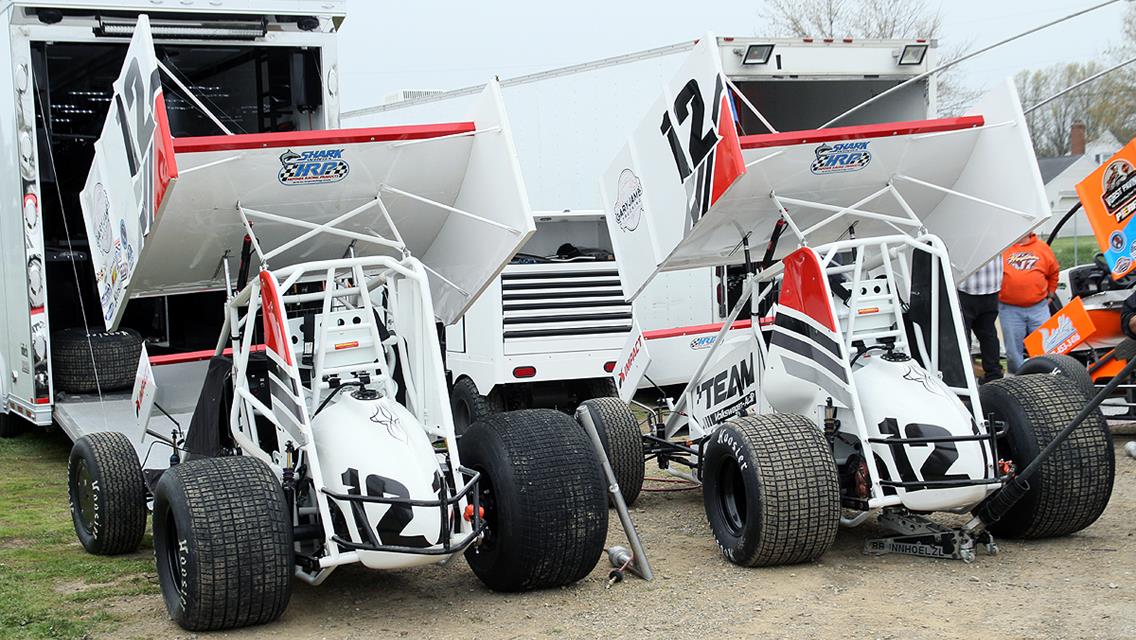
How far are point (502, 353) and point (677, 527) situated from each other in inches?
145

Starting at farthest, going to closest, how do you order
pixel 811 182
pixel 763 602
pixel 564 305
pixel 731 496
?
pixel 564 305
pixel 811 182
pixel 731 496
pixel 763 602

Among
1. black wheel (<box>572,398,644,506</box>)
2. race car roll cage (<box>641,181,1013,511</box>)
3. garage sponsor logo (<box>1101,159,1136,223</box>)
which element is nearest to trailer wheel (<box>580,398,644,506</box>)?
black wheel (<box>572,398,644,506</box>)

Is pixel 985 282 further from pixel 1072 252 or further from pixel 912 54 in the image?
pixel 1072 252

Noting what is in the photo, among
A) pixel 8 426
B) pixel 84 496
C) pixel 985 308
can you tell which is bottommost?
pixel 8 426

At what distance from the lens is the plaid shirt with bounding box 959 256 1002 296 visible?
11.7 metres

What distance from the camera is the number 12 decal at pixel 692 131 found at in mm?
6828

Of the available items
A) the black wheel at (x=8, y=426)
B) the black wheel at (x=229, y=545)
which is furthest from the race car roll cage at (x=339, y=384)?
the black wheel at (x=8, y=426)

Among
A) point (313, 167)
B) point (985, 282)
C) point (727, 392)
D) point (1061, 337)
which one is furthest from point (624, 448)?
point (985, 282)

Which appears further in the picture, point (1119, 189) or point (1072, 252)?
point (1072, 252)

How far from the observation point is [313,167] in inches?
252

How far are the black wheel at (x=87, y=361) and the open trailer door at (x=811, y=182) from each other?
15.1 ft

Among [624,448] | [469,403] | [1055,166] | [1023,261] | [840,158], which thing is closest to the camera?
[840,158]

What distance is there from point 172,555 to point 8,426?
679 centimetres

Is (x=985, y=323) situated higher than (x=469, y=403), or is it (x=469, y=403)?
(x=985, y=323)
